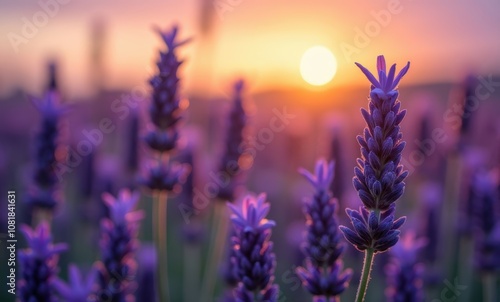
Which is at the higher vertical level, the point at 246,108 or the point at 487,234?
the point at 246,108

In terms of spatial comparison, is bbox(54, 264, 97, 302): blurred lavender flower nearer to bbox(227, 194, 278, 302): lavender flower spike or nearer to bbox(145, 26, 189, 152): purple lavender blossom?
bbox(227, 194, 278, 302): lavender flower spike

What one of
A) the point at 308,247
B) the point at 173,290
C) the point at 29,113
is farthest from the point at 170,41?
the point at 29,113

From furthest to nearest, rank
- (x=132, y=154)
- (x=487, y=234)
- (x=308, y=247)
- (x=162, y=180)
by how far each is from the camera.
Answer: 1. (x=132, y=154)
2. (x=487, y=234)
3. (x=162, y=180)
4. (x=308, y=247)

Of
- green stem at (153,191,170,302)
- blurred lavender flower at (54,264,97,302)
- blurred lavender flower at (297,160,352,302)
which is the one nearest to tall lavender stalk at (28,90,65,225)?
green stem at (153,191,170,302)

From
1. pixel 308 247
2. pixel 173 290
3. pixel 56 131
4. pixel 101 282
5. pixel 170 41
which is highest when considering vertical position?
pixel 170 41

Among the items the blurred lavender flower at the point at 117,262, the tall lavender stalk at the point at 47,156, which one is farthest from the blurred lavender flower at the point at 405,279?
the tall lavender stalk at the point at 47,156

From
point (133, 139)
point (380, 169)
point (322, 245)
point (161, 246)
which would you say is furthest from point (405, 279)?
point (133, 139)

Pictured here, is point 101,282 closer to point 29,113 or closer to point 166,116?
point 166,116
